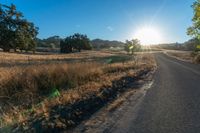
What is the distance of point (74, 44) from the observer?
111625mm

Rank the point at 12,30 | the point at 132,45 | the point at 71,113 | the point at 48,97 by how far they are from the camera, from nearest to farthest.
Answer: the point at 71,113, the point at 48,97, the point at 12,30, the point at 132,45

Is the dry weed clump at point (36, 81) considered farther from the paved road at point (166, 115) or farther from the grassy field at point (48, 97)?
the paved road at point (166, 115)

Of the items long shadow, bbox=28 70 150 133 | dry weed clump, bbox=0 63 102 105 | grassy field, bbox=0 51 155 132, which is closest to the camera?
long shadow, bbox=28 70 150 133

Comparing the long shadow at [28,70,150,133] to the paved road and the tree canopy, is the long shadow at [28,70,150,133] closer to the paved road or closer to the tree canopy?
the paved road

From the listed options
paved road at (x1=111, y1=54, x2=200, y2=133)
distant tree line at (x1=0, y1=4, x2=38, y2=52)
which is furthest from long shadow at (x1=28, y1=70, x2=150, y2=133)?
distant tree line at (x1=0, y1=4, x2=38, y2=52)

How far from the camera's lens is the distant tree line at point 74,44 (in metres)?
111

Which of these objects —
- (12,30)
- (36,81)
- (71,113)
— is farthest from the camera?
(12,30)

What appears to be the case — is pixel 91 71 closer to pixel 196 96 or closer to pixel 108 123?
pixel 196 96

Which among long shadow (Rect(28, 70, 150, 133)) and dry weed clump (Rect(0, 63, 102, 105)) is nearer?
long shadow (Rect(28, 70, 150, 133))

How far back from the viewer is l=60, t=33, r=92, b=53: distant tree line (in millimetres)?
110688

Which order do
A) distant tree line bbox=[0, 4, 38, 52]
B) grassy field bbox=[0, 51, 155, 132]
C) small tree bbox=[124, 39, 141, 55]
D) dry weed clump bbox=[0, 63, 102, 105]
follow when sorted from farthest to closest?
1. small tree bbox=[124, 39, 141, 55]
2. distant tree line bbox=[0, 4, 38, 52]
3. dry weed clump bbox=[0, 63, 102, 105]
4. grassy field bbox=[0, 51, 155, 132]

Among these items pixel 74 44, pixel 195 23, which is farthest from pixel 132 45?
pixel 195 23

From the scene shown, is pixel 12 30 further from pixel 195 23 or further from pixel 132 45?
pixel 132 45

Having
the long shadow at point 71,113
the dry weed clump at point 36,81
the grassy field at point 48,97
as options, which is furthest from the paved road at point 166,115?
the dry weed clump at point 36,81
